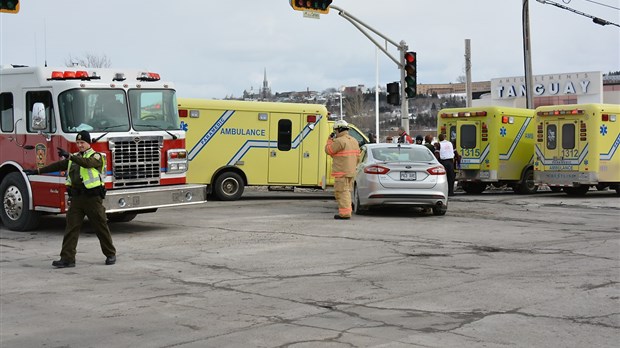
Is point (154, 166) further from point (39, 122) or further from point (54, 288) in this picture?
point (54, 288)

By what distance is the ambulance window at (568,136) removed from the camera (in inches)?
912

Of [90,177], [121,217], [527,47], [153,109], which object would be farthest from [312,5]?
[527,47]

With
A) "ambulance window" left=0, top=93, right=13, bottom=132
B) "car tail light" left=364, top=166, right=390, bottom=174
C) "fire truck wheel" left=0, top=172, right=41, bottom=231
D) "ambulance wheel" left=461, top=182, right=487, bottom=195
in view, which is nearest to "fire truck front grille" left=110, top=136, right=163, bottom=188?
"fire truck wheel" left=0, top=172, right=41, bottom=231

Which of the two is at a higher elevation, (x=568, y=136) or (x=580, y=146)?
(x=568, y=136)

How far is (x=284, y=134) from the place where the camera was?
21.9 metres

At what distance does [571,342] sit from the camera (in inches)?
268

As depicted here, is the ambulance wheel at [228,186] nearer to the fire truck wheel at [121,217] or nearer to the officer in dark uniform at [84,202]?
the fire truck wheel at [121,217]

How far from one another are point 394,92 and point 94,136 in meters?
12.9

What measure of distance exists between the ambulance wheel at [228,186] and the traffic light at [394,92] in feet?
19.0

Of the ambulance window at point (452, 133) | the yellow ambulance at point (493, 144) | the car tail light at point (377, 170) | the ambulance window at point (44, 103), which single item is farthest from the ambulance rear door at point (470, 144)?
the ambulance window at point (44, 103)

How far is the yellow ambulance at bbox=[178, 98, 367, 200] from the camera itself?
2123 centimetres

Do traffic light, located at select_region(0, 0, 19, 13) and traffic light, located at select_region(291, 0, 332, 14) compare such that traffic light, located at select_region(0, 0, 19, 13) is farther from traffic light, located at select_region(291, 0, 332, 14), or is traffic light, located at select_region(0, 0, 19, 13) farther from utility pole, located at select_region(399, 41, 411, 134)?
utility pole, located at select_region(399, 41, 411, 134)

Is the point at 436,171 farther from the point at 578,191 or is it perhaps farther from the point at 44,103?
the point at 578,191

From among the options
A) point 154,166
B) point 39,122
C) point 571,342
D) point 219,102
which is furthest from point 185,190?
point 571,342
